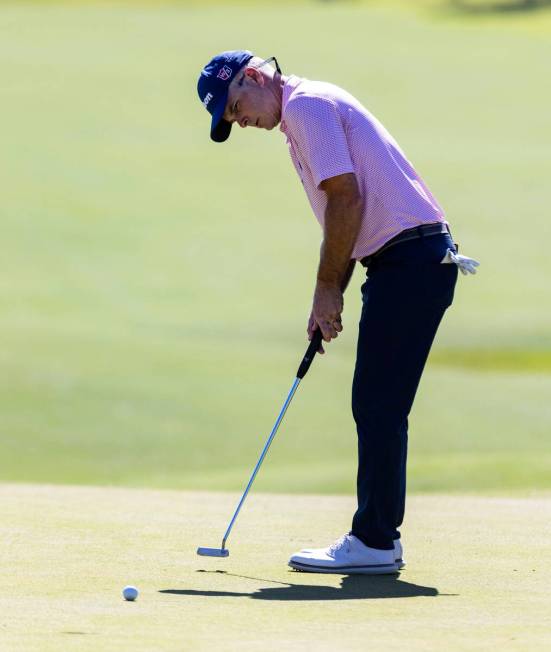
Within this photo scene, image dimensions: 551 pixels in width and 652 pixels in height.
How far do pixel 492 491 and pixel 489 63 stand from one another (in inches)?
1400

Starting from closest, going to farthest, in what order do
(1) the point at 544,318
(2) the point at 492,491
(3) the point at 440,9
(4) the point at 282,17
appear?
(2) the point at 492,491 < (1) the point at 544,318 < (4) the point at 282,17 < (3) the point at 440,9

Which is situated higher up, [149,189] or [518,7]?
[518,7]

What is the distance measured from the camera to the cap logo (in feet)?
17.1

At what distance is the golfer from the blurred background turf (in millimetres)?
4641

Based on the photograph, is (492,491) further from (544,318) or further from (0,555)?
(544,318)

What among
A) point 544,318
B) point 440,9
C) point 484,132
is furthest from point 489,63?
A: point 544,318

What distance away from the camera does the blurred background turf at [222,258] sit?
12.5 meters

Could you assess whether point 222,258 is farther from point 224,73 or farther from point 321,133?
point 321,133

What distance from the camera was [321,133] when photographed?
507 centimetres

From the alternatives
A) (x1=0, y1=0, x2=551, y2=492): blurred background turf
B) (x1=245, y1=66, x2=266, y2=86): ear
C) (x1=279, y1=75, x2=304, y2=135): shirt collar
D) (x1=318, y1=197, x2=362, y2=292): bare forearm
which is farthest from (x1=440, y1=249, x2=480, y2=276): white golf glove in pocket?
(x1=0, y1=0, x2=551, y2=492): blurred background turf

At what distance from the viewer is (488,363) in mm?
16734

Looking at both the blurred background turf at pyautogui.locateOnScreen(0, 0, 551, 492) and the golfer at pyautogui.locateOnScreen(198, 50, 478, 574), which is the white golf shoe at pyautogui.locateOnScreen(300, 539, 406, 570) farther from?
the blurred background turf at pyautogui.locateOnScreen(0, 0, 551, 492)

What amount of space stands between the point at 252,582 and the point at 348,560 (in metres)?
0.52

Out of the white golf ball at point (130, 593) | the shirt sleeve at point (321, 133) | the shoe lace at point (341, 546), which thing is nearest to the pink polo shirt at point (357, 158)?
the shirt sleeve at point (321, 133)
